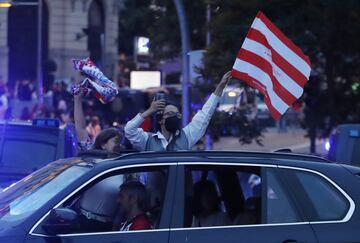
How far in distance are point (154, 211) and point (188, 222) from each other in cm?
24

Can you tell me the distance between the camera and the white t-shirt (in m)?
4.84

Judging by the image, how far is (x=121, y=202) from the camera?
5.11 m

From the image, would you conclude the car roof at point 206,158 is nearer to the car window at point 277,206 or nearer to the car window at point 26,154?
the car window at point 277,206

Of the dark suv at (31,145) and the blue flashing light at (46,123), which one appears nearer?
the dark suv at (31,145)

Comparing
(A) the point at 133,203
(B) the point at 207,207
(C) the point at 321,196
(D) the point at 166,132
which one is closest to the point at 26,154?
(D) the point at 166,132

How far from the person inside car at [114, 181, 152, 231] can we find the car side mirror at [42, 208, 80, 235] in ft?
1.41

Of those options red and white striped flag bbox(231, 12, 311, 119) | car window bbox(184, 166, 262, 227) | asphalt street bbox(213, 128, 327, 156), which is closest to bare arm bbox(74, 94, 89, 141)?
red and white striped flag bbox(231, 12, 311, 119)

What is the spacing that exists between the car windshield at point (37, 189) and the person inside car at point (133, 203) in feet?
1.04

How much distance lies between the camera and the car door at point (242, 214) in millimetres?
4773

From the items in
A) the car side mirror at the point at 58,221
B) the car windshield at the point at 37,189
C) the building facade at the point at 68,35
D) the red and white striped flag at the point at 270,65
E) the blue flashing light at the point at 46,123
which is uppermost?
the building facade at the point at 68,35

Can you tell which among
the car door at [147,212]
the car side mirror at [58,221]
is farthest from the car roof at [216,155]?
the car side mirror at [58,221]

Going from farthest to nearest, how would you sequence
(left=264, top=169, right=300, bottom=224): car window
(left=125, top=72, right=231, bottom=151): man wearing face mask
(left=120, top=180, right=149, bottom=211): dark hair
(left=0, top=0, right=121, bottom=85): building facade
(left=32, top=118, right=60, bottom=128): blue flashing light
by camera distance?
(left=0, top=0, right=121, bottom=85): building facade
(left=32, top=118, right=60, bottom=128): blue flashing light
(left=125, top=72, right=231, bottom=151): man wearing face mask
(left=120, top=180, right=149, bottom=211): dark hair
(left=264, top=169, right=300, bottom=224): car window

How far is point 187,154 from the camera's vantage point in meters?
5.07

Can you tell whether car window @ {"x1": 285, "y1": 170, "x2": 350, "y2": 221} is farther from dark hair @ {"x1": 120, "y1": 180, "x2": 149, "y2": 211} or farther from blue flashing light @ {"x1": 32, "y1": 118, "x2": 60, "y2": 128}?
blue flashing light @ {"x1": 32, "y1": 118, "x2": 60, "y2": 128}
